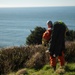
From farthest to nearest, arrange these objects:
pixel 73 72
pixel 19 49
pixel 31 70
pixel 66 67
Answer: pixel 19 49 → pixel 31 70 → pixel 66 67 → pixel 73 72

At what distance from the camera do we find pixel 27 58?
10242 mm

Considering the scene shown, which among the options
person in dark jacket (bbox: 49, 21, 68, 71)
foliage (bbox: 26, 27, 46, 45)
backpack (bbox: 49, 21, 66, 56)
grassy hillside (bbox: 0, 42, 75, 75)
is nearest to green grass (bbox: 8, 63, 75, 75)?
grassy hillside (bbox: 0, 42, 75, 75)

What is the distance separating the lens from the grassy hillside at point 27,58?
9.27 metres

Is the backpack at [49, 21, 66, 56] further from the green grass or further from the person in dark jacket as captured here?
the green grass

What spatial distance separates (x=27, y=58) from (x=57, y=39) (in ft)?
8.20

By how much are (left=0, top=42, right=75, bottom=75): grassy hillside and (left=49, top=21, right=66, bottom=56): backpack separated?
72 cm

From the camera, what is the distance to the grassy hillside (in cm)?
927

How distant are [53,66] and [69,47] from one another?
2.15 meters

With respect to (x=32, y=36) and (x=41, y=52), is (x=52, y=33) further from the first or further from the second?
(x=32, y=36)

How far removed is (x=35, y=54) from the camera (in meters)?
9.88

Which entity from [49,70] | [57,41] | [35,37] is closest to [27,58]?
[49,70]

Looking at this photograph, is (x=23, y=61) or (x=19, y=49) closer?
(x=23, y=61)

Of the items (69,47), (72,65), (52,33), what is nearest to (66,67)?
(72,65)

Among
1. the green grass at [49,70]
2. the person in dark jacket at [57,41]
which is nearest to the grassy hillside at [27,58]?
the green grass at [49,70]
